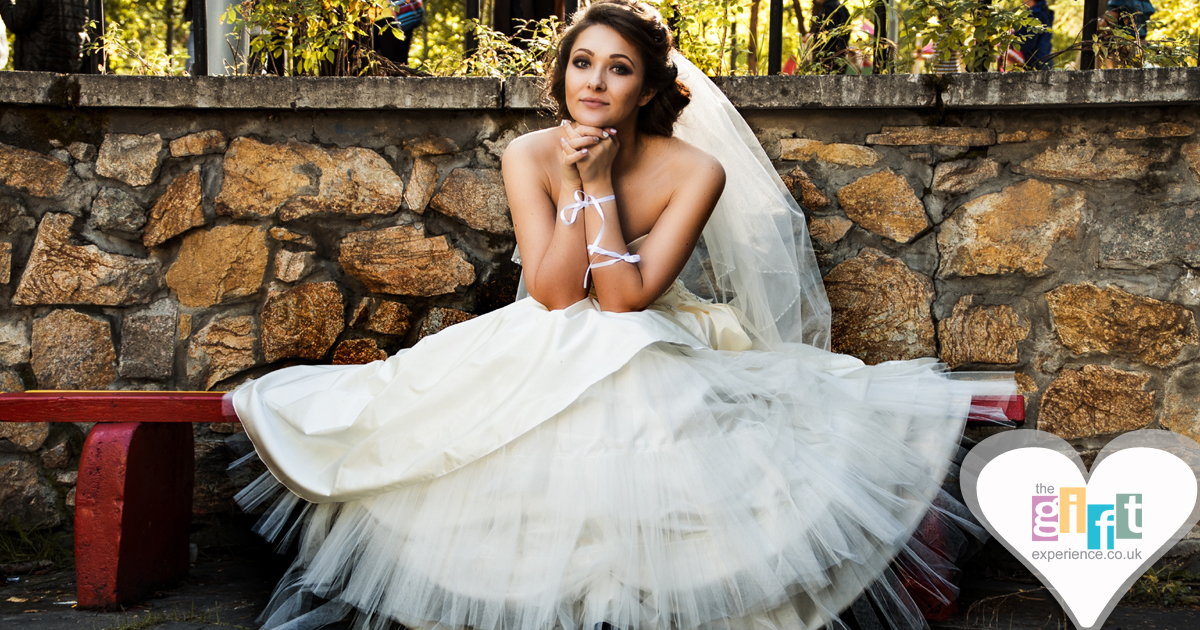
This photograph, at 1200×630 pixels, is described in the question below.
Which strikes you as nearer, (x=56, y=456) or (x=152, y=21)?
(x=56, y=456)

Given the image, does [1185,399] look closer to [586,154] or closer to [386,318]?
[586,154]

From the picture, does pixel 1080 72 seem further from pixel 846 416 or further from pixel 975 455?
pixel 846 416

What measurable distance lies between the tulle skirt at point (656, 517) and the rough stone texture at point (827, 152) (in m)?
0.91

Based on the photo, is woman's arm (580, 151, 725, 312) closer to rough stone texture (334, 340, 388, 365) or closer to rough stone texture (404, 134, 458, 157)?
rough stone texture (404, 134, 458, 157)

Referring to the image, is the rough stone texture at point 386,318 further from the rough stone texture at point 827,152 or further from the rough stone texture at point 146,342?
the rough stone texture at point 827,152

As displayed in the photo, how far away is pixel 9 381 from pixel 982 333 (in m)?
3.03

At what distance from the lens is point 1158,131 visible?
2.55 meters

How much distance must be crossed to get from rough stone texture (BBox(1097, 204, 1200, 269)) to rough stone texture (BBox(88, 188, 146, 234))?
9.82ft

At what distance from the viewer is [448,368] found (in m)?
1.99

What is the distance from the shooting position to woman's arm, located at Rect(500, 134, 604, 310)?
6.98 ft

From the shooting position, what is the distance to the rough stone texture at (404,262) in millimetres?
2697

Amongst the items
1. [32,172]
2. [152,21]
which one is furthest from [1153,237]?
[152,21]

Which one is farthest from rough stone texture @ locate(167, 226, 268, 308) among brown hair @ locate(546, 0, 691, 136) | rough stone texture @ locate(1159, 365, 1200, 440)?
rough stone texture @ locate(1159, 365, 1200, 440)

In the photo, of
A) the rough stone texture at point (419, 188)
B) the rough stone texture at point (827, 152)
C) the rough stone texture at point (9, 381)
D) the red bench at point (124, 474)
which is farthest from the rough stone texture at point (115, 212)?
the rough stone texture at point (827, 152)
